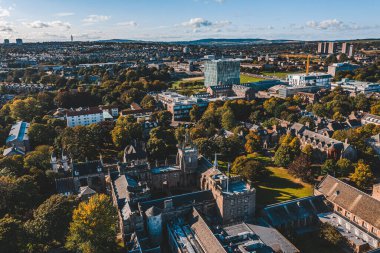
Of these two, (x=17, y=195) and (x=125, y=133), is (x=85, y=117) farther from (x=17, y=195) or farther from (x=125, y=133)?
(x=17, y=195)

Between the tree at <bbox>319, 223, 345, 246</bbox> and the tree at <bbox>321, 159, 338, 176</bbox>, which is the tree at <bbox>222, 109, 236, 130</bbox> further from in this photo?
the tree at <bbox>319, 223, 345, 246</bbox>

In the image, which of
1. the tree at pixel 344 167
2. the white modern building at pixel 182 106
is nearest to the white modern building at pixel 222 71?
the white modern building at pixel 182 106

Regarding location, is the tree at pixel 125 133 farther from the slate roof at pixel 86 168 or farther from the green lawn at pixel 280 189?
the green lawn at pixel 280 189

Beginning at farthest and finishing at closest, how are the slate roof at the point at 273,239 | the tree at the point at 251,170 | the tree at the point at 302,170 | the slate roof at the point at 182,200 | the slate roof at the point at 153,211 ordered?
the tree at the point at 251,170, the tree at the point at 302,170, the slate roof at the point at 182,200, the slate roof at the point at 153,211, the slate roof at the point at 273,239

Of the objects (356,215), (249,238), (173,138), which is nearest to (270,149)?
(173,138)

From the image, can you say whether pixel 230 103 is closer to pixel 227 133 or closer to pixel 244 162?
pixel 227 133
